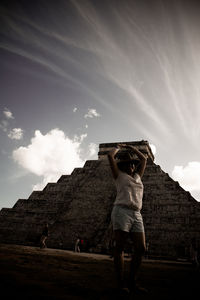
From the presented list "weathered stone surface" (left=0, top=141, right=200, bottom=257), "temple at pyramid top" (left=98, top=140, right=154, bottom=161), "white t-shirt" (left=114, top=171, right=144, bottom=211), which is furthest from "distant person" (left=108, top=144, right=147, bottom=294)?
"temple at pyramid top" (left=98, top=140, right=154, bottom=161)

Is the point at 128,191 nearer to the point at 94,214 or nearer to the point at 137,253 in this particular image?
the point at 137,253

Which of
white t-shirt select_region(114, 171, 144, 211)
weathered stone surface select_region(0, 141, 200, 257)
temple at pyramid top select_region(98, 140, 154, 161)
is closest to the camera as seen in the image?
white t-shirt select_region(114, 171, 144, 211)

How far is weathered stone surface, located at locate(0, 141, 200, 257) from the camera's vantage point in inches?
591

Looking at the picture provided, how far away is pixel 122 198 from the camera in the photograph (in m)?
3.24

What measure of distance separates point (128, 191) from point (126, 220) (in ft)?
1.34

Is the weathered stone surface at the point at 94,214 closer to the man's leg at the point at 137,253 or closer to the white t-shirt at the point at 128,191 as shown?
the man's leg at the point at 137,253

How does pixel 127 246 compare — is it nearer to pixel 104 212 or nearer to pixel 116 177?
pixel 104 212

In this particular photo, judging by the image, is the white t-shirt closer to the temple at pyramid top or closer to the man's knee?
the man's knee

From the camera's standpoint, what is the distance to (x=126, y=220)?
3111 mm

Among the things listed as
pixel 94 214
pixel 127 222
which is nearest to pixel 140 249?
pixel 127 222

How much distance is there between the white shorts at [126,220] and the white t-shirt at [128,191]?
0.24 ft

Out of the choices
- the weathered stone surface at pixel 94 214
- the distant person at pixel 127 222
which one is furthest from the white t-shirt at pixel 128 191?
the weathered stone surface at pixel 94 214

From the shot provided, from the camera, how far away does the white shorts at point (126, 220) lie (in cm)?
311

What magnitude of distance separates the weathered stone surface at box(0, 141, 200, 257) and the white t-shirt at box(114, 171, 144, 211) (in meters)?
12.1
